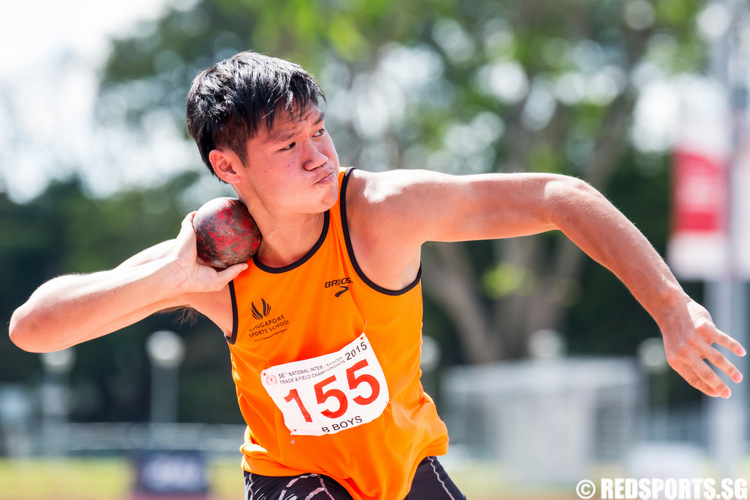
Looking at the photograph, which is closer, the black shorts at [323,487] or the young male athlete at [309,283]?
the young male athlete at [309,283]

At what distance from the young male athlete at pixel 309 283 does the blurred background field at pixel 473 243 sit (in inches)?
23.5

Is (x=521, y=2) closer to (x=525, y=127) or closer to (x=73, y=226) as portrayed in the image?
(x=525, y=127)

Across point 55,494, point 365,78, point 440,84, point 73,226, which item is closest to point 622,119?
point 440,84

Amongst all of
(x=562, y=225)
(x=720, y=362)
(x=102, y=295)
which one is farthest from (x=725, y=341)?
(x=102, y=295)

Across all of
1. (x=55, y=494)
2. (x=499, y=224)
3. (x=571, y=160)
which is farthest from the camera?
(x=571, y=160)

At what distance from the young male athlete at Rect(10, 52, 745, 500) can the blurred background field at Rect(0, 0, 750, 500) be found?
23.5 inches

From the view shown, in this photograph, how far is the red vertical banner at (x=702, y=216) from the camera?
25.9 ft

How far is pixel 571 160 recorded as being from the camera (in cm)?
2869

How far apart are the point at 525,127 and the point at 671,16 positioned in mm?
4628

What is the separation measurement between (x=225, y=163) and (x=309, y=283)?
0.53 meters

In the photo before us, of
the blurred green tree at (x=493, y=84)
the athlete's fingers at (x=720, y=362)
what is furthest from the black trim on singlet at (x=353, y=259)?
the blurred green tree at (x=493, y=84)

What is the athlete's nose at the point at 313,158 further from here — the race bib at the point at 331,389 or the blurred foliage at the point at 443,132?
the blurred foliage at the point at 443,132

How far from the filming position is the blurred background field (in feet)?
54.7

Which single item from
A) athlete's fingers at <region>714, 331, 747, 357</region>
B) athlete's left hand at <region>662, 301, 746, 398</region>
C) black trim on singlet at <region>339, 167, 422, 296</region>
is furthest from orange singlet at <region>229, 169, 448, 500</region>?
athlete's fingers at <region>714, 331, 747, 357</region>
